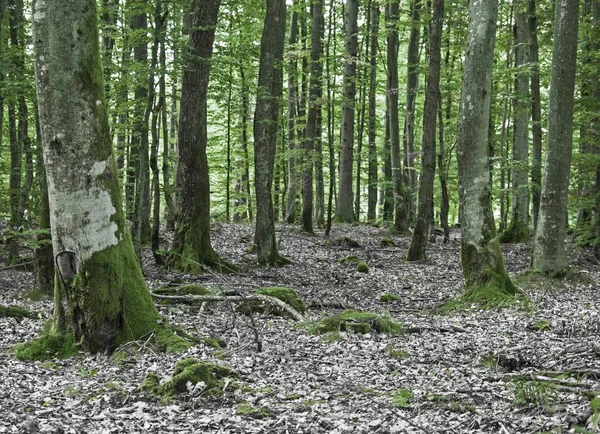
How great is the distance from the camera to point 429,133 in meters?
13.0

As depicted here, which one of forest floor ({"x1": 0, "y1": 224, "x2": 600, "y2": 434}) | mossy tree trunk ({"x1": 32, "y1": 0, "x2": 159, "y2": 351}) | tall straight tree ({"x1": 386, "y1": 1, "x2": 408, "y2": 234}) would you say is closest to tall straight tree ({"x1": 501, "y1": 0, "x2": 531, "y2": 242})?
tall straight tree ({"x1": 386, "y1": 1, "x2": 408, "y2": 234})

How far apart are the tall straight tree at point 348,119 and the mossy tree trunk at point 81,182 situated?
1058cm

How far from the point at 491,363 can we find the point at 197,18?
28.9 ft

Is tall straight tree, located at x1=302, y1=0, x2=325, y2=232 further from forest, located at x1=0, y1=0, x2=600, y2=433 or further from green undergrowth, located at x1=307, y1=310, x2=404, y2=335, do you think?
green undergrowth, located at x1=307, y1=310, x2=404, y2=335


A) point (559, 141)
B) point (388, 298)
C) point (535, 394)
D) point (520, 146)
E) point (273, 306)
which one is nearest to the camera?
point (535, 394)

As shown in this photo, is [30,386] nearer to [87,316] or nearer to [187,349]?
[87,316]

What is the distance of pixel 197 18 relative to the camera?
11141mm

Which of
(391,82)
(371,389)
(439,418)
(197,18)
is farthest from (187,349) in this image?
(391,82)

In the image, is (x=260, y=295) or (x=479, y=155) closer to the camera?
(x=260, y=295)

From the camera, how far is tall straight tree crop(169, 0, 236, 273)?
11.2 meters

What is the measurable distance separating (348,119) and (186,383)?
1433 cm

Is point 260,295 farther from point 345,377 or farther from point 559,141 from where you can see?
point 559,141

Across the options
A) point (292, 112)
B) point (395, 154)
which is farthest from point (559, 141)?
point (292, 112)

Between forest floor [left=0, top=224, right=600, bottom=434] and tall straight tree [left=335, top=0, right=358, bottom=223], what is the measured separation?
952cm
